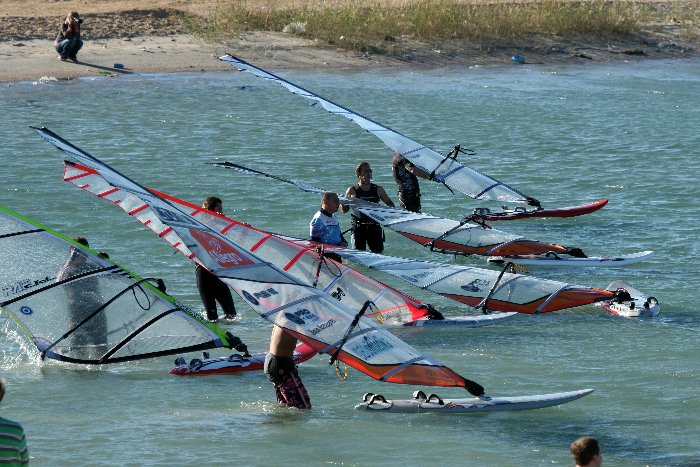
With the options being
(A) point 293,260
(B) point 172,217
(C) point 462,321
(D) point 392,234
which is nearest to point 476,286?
(C) point 462,321

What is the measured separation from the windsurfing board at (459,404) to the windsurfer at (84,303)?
3165mm

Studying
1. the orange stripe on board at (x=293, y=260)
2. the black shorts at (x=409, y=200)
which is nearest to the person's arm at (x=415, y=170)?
the black shorts at (x=409, y=200)

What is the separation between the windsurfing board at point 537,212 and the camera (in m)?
20.1

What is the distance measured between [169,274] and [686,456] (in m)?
8.90

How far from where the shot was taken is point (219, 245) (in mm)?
11875

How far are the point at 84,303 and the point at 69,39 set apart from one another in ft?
66.7

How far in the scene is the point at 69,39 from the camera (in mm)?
32062

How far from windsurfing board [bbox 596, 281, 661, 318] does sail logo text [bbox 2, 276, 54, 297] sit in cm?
740

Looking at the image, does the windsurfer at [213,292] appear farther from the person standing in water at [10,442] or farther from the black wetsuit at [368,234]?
the person standing in water at [10,442]

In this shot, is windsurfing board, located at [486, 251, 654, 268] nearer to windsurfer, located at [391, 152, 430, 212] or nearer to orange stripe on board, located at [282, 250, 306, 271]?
windsurfer, located at [391, 152, 430, 212]

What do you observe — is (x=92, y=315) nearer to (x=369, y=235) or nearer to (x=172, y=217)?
(x=172, y=217)

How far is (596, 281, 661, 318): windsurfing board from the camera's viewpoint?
15.8 m

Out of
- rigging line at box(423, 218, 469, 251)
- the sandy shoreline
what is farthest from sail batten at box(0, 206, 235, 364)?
the sandy shoreline

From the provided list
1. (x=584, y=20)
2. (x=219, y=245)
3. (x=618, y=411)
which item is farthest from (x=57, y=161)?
(x=584, y=20)
